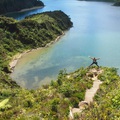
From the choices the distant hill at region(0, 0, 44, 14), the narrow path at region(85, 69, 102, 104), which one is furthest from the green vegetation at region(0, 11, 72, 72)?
the distant hill at region(0, 0, 44, 14)

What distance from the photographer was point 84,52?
5091 centimetres

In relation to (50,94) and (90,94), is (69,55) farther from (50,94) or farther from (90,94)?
(50,94)

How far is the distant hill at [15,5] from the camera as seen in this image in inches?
4700

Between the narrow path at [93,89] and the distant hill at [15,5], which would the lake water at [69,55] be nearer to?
the narrow path at [93,89]

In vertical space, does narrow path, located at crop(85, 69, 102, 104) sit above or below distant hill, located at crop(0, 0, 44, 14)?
above

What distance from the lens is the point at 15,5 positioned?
129000 millimetres

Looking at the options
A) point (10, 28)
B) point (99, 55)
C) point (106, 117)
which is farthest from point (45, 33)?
point (106, 117)

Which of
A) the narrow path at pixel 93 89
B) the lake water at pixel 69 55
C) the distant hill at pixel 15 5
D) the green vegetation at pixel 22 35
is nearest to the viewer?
the narrow path at pixel 93 89

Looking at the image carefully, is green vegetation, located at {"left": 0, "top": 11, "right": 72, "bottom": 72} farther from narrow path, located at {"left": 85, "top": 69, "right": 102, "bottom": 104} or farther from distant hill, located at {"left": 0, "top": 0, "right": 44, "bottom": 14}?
distant hill, located at {"left": 0, "top": 0, "right": 44, "bottom": 14}

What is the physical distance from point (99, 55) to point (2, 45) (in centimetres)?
1932

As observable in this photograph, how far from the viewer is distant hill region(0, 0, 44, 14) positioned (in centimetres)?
11938

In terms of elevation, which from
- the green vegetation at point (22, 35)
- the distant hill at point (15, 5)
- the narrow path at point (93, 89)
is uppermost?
the narrow path at point (93, 89)

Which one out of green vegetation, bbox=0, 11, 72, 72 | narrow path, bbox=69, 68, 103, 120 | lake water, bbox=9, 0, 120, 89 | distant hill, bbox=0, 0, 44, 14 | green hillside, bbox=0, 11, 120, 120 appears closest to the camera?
green hillside, bbox=0, 11, 120, 120

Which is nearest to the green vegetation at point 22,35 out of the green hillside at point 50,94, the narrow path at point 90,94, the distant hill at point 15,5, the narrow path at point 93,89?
the green hillside at point 50,94
